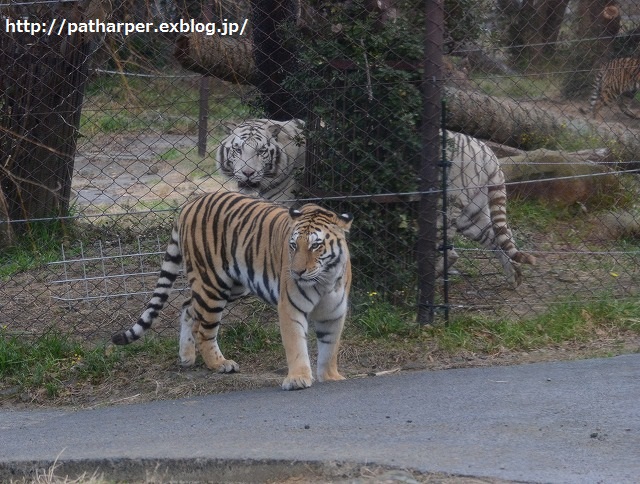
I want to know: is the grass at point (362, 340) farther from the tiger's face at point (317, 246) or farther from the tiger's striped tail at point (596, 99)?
the tiger's striped tail at point (596, 99)

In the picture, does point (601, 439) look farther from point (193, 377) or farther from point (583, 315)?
point (193, 377)

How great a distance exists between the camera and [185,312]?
6148mm

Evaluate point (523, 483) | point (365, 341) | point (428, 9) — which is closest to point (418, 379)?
point (365, 341)

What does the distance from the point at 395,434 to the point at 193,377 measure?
1857 millimetres

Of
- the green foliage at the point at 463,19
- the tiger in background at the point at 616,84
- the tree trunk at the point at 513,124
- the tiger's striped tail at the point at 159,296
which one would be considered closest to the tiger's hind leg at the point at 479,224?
the tree trunk at the point at 513,124

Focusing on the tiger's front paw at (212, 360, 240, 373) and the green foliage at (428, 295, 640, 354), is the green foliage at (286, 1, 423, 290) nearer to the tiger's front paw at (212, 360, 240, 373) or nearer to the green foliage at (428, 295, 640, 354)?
the green foliage at (428, 295, 640, 354)

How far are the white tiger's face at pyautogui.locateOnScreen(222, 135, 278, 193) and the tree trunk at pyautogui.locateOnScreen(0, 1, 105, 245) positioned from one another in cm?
145

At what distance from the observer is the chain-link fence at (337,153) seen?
6.32 m

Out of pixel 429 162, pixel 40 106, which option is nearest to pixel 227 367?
→ pixel 429 162

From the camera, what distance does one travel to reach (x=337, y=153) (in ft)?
21.1

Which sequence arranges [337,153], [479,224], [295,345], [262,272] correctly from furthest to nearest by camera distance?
1. [479,224]
2. [337,153]
3. [262,272]
4. [295,345]

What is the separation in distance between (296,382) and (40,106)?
394 cm

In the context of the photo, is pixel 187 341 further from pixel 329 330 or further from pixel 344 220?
pixel 344 220

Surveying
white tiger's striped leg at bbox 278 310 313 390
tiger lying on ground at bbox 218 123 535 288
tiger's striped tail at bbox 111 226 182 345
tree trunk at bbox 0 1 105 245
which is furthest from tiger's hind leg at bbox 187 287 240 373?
tree trunk at bbox 0 1 105 245
